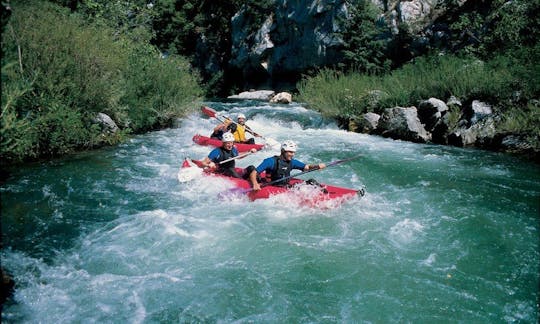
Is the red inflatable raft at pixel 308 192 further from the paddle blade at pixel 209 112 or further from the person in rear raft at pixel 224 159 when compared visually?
the paddle blade at pixel 209 112

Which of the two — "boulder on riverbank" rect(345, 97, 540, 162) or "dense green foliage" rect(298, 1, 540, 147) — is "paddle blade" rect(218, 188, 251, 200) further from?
"dense green foliage" rect(298, 1, 540, 147)

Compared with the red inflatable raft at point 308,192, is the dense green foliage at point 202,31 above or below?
above

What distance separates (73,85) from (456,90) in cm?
981

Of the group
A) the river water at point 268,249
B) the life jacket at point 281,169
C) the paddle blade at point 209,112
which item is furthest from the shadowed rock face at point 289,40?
the life jacket at point 281,169

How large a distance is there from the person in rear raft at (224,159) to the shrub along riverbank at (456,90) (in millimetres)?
6459

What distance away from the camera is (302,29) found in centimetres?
2236

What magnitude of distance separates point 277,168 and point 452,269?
2.91 metres

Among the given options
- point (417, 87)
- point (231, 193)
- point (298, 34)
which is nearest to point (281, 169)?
point (231, 193)

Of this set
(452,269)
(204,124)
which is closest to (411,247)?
(452,269)

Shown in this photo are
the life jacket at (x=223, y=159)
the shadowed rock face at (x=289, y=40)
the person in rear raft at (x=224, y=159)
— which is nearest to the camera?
the person in rear raft at (x=224, y=159)

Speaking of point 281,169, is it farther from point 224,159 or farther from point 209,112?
point 209,112

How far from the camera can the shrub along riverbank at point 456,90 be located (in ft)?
32.5

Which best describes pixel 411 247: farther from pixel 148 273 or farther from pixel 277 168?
pixel 148 273

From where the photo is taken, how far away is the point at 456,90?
1187cm
